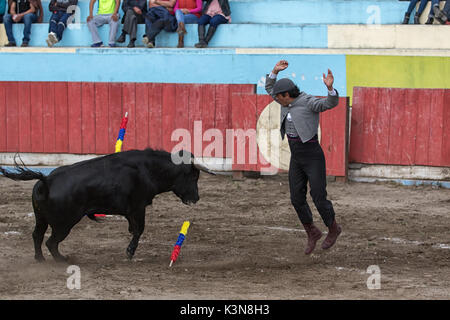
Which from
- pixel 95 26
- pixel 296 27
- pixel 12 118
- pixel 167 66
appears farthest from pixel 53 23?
pixel 296 27

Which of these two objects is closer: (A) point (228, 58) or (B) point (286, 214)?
(B) point (286, 214)

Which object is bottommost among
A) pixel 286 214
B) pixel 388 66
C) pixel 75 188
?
pixel 286 214

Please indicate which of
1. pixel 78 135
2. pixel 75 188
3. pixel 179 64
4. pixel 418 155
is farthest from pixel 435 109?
pixel 75 188

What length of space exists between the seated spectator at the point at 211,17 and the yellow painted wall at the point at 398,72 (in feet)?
8.01

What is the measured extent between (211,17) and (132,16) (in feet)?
4.70

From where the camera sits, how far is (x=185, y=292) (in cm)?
571

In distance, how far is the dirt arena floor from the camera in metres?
5.80

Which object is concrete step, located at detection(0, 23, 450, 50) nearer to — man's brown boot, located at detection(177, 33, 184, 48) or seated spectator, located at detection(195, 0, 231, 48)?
seated spectator, located at detection(195, 0, 231, 48)

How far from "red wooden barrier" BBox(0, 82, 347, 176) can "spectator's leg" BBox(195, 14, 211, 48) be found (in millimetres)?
1426

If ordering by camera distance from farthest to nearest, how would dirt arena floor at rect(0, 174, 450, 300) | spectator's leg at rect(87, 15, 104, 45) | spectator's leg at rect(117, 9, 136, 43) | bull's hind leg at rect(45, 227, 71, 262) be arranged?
1. spectator's leg at rect(87, 15, 104, 45)
2. spectator's leg at rect(117, 9, 136, 43)
3. bull's hind leg at rect(45, 227, 71, 262)
4. dirt arena floor at rect(0, 174, 450, 300)

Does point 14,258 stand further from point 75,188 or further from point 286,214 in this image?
point 286,214

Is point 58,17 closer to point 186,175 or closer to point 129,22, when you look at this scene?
point 129,22

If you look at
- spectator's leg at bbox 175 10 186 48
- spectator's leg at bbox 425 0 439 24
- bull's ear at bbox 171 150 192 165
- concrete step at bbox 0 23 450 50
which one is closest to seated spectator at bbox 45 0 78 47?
concrete step at bbox 0 23 450 50

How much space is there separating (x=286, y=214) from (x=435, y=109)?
358cm
